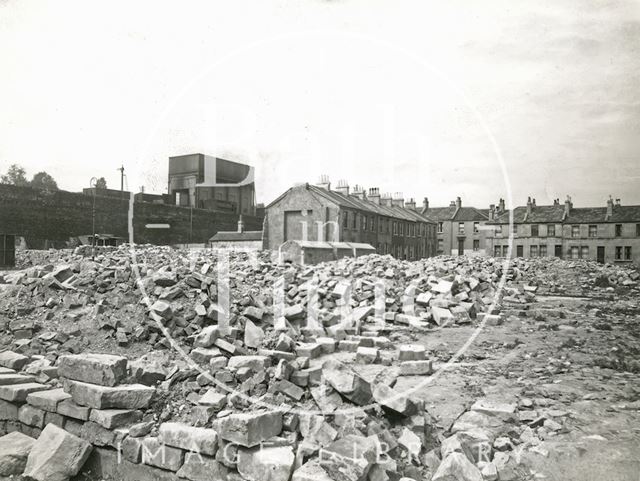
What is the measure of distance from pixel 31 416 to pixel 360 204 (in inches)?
1341

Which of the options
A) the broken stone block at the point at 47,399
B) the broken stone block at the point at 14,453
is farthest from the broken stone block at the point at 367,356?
the broken stone block at the point at 14,453

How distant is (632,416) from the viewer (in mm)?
5141

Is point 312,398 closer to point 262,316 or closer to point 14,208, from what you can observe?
point 262,316

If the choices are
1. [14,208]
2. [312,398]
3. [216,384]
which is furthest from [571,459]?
[14,208]

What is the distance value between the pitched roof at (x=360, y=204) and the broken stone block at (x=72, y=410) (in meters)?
28.6

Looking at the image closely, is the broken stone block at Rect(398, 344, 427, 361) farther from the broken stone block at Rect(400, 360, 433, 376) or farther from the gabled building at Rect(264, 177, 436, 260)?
the gabled building at Rect(264, 177, 436, 260)

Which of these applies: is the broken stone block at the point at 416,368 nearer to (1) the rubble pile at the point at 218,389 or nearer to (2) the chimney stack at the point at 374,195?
(1) the rubble pile at the point at 218,389

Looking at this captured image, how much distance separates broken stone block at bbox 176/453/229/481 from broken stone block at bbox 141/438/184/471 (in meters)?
0.09

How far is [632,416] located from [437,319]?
621 centimetres

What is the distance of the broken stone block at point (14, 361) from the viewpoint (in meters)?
6.79

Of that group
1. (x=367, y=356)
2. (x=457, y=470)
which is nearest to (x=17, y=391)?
(x=367, y=356)

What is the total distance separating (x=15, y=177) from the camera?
50.3 metres

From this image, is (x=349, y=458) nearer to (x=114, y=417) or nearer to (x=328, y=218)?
(x=114, y=417)

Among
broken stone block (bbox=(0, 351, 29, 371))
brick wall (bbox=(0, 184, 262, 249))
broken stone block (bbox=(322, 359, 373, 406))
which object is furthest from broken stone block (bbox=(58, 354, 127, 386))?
brick wall (bbox=(0, 184, 262, 249))
